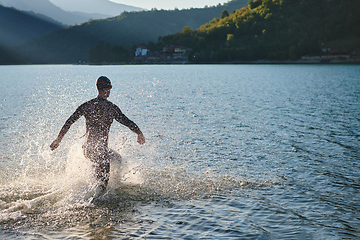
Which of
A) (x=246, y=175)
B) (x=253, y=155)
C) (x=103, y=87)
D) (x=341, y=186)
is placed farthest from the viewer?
(x=253, y=155)

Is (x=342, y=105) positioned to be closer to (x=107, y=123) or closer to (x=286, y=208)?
(x=286, y=208)

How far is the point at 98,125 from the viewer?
7488 millimetres

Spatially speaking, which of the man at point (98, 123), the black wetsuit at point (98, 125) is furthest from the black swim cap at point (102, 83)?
the black wetsuit at point (98, 125)

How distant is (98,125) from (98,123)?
0.05m

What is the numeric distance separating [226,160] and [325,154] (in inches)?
165

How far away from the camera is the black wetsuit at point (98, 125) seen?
7.32m

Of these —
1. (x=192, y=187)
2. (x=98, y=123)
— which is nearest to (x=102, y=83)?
(x=98, y=123)

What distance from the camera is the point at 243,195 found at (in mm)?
8727

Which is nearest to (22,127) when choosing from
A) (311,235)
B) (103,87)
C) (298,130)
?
(103,87)

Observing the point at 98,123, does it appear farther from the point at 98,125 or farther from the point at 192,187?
the point at 192,187

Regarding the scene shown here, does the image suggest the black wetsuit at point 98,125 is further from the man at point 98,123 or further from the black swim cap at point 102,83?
the black swim cap at point 102,83

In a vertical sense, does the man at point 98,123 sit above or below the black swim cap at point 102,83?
below

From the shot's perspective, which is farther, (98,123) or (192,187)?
(192,187)

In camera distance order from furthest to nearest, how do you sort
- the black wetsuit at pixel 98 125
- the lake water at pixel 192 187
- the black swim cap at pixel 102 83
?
the black wetsuit at pixel 98 125 < the black swim cap at pixel 102 83 < the lake water at pixel 192 187
